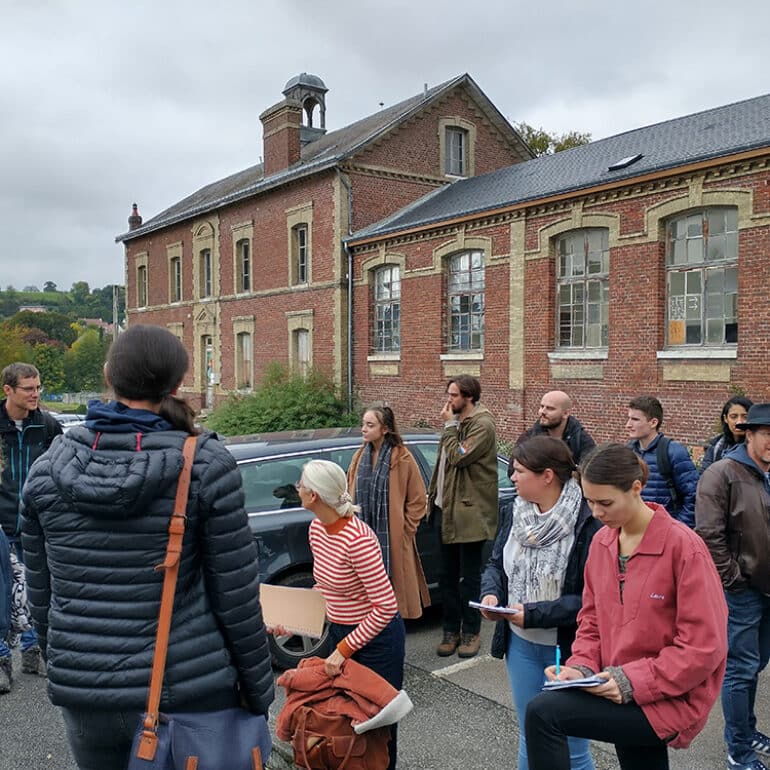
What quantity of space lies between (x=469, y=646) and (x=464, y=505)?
102 centimetres

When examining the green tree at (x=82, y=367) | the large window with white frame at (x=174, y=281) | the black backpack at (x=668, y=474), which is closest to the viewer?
the black backpack at (x=668, y=474)

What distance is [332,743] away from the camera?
325 cm

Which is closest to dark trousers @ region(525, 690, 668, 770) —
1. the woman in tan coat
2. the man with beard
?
the woman in tan coat

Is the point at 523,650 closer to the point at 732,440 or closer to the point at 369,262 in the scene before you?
the point at 732,440

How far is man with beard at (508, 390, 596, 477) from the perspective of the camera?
17.8 feet

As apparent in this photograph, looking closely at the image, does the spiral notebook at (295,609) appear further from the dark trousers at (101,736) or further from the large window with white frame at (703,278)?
the large window with white frame at (703,278)

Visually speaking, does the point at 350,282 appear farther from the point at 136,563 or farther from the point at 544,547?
the point at 136,563

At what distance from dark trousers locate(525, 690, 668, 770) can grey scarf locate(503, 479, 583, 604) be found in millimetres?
632

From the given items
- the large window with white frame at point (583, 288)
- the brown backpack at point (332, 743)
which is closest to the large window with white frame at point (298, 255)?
the large window with white frame at point (583, 288)

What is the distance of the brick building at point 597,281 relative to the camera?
13.6 meters

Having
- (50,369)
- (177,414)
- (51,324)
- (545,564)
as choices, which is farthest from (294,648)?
(51,324)

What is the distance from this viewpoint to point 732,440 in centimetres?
558

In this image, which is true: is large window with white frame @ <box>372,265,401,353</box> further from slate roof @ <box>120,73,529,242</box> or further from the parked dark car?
the parked dark car

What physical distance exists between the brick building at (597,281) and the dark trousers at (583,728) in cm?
1181
